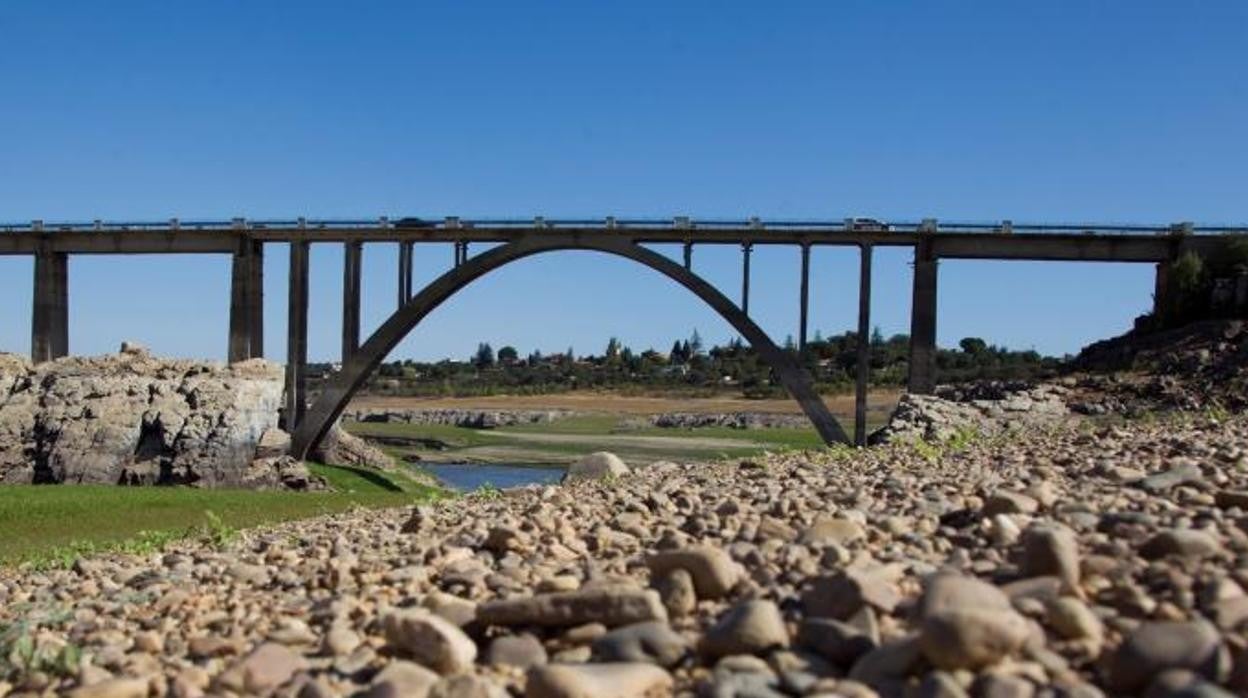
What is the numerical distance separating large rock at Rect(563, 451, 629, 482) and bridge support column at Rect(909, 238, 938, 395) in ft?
85.0

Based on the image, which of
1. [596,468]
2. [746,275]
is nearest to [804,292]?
[746,275]

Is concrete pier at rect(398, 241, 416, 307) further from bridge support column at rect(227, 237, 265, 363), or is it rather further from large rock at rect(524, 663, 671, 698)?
large rock at rect(524, 663, 671, 698)

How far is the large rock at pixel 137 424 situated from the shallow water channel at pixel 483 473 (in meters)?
8.04

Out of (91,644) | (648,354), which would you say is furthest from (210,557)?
(648,354)

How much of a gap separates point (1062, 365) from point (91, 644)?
32.4m

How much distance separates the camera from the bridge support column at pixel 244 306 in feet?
143

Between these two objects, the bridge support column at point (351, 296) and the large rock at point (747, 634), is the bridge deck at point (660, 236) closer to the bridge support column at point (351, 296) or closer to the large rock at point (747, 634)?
the bridge support column at point (351, 296)

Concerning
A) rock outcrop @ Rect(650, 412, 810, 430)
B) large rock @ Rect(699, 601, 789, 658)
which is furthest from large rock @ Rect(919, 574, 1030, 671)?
rock outcrop @ Rect(650, 412, 810, 430)

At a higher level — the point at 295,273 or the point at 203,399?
the point at 295,273

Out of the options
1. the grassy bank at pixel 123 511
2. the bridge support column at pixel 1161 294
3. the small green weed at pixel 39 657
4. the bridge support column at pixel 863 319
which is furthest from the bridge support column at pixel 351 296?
the small green weed at pixel 39 657

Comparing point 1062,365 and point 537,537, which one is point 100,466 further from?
point 537,537

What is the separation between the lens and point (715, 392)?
313 ft

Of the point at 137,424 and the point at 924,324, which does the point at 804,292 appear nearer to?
the point at 924,324

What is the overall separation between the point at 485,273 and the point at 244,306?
1008cm
